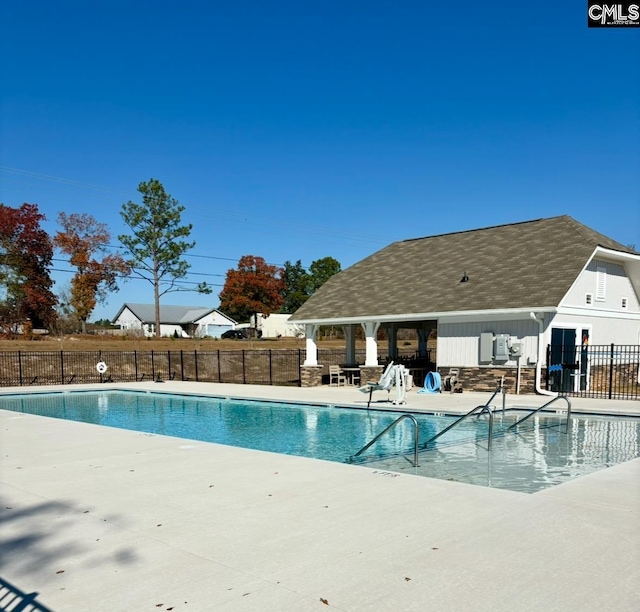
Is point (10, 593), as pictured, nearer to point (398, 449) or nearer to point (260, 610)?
point (260, 610)

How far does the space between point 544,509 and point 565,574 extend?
1.74 metres

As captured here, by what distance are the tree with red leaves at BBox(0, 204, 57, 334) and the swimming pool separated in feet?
71.2

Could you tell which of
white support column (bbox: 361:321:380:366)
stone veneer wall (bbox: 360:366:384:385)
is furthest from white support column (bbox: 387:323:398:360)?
stone veneer wall (bbox: 360:366:384:385)

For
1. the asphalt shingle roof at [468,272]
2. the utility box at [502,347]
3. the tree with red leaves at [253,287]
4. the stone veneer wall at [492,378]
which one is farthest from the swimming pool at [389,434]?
the tree with red leaves at [253,287]

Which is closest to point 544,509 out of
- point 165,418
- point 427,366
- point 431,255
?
point 165,418

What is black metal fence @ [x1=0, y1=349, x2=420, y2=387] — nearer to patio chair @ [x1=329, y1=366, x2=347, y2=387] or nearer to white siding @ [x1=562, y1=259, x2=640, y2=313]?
patio chair @ [x1=329, y1=366, x2=347, y2=387]

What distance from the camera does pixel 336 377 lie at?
2420cm

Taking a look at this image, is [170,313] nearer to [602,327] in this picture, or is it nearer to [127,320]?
[127,320]

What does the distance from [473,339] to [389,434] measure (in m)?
7.73

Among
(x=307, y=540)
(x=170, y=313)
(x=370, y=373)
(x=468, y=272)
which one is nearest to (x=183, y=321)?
(x=170, y=313)

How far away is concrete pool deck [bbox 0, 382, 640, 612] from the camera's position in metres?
3.97

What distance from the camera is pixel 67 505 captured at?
253 inches

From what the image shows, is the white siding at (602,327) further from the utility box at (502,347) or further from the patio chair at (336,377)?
the patio chair at (336,377)

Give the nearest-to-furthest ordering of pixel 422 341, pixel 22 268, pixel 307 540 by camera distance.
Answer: pixel 307 540 → pixel 422 341 → pixel 22 268
